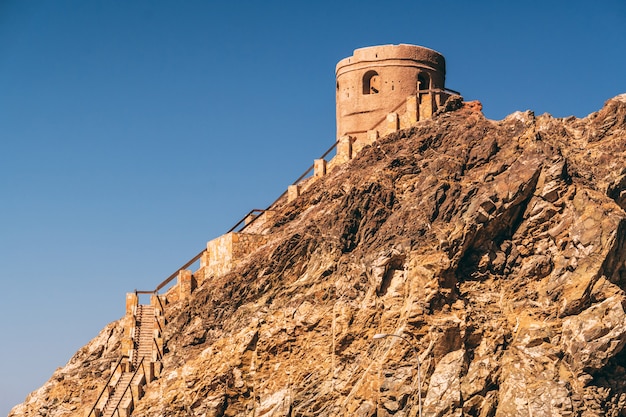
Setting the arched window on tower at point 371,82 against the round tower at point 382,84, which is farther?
the arched window on tower at point 371,82

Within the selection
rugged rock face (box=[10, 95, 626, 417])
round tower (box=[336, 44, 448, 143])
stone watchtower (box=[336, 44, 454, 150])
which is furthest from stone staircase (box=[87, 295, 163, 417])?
round tower (box=[336, 44, 448, 143])

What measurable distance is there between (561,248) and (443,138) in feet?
36.1

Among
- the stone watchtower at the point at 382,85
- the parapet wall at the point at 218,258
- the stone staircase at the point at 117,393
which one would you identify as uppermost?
the stone watchtower at the point at 382,85

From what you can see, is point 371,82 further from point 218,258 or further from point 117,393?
point 117,393

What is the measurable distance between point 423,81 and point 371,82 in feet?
10.8

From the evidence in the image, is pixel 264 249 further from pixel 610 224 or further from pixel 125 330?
pixel 610 224

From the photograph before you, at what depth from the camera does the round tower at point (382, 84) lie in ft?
344

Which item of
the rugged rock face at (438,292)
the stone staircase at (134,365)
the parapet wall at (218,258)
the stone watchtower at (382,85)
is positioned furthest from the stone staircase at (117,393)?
the stone watchtower at (382,85)

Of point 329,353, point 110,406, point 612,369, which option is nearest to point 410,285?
point 329,353

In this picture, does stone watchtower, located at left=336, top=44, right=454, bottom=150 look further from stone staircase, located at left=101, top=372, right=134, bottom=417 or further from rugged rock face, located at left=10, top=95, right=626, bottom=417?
stone staircase, located at left=101, top=372, right=134, bottom=417

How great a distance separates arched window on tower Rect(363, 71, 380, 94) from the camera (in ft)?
349

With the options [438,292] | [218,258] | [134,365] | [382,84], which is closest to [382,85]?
[382,84]

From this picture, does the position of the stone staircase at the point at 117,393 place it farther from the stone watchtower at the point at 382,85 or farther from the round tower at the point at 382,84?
the round tower at the point at 382,84

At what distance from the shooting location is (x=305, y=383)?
9300cm
